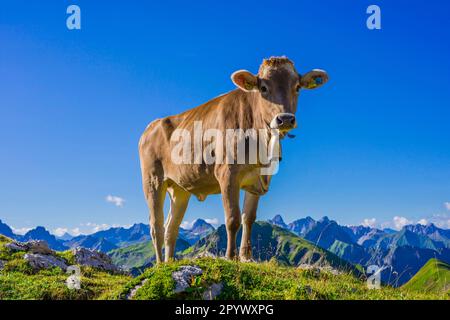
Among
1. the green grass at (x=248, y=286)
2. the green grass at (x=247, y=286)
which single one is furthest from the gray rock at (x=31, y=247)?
the green grass at (x=248, y=286)

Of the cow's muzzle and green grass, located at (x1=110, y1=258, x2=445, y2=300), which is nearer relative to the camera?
green grass, located at (x1=110, y1=258, x2=445, y2=300)

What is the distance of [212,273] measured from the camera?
9727mm

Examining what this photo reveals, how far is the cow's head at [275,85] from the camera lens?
39.8 feet

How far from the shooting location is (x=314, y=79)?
1352cm

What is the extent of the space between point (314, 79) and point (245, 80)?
2063mm

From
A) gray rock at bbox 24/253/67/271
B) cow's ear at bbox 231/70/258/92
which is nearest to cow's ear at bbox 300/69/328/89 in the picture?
cow's ear at bbox 231/70/258/92

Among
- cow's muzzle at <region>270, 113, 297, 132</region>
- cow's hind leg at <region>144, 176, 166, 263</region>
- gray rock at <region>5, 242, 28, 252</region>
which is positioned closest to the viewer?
cow's muzzle at <region>270, 113, 297, 132</region>

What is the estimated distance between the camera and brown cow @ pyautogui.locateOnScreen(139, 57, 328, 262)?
482 inches

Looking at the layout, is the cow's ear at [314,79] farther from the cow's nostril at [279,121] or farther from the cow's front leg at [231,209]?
the cow's front leg at [231,209]

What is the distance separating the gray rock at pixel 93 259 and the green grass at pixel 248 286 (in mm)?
10245

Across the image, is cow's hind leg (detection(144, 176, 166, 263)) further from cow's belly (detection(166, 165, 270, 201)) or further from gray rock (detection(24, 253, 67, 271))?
gray rock (detection(24, 253, 67, 271))

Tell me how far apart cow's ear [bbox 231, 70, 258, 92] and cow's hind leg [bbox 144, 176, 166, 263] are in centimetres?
473
